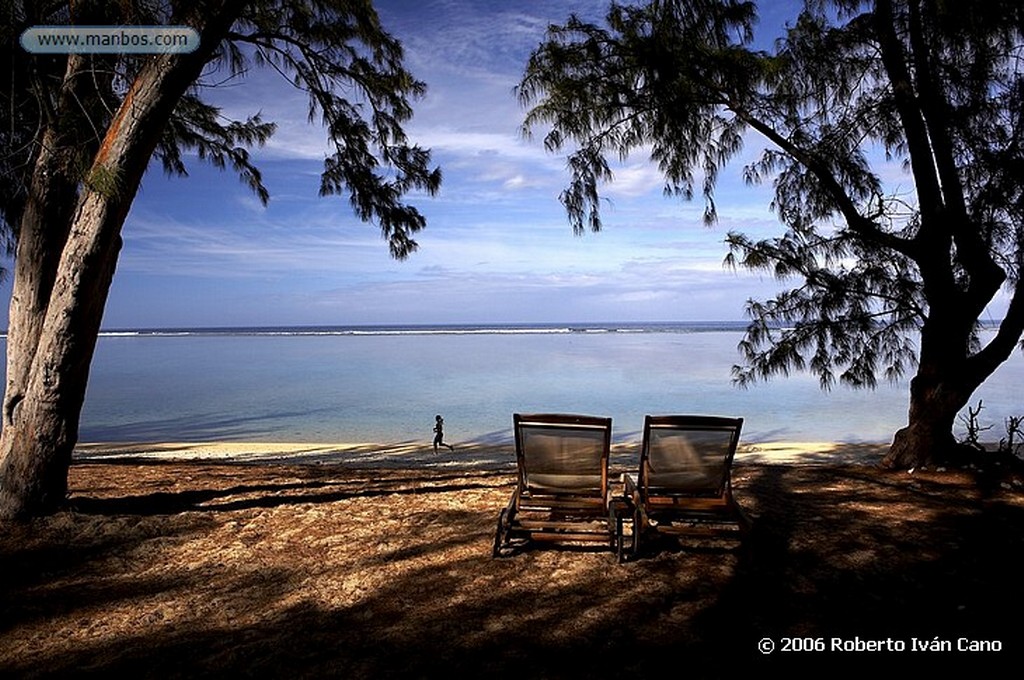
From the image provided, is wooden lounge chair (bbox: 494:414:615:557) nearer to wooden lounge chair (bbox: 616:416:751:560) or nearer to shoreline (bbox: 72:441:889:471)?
wooden lounge chair (bbox: 616:416:751:560)

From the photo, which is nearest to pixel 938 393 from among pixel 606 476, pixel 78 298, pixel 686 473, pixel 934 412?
pixel 934 412

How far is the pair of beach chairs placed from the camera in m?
3.73

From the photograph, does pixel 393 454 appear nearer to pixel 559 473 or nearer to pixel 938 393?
pixel 559 473

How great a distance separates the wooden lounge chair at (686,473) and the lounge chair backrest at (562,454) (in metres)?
0.27

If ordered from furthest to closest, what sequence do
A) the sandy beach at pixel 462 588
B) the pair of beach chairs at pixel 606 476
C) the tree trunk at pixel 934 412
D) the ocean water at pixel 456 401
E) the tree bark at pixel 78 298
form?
the ocean water at pixel 456 401 < the tree trunk at pixel 934 412 < the tree bark at pixel 78 298 < the pair of beach chairs at pixel 606 476 < the sandy beach at pixel 462 588

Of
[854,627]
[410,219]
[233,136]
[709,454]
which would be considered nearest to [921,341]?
[709,454]

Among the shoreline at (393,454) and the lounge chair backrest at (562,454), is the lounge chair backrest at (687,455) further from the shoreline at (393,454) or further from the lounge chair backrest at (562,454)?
the shoreline at (393,454)

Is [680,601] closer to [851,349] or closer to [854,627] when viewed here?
[854,627]

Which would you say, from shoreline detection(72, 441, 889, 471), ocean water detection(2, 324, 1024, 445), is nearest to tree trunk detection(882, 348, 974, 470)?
shoreline detection(72, 441, 889, 471)

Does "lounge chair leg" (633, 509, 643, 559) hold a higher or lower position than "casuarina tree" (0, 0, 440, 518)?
lower

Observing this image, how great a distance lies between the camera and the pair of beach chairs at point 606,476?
3732mm

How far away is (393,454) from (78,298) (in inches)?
262

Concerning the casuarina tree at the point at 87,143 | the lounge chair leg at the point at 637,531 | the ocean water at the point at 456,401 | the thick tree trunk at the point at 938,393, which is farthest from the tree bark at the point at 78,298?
the ocean water at the point at 456,401

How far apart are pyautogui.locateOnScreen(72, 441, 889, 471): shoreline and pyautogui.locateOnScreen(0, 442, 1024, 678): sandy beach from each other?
10.2 ft
